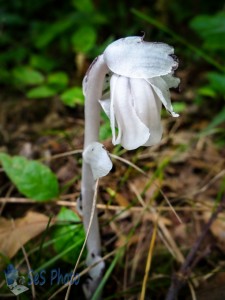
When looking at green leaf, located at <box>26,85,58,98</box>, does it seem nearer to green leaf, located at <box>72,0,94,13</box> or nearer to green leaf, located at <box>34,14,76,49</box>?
green leaf, located at <box>34,14,76,49</box>

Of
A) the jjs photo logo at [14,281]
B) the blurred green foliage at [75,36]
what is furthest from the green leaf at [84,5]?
the jjs photo logo at [14,281]

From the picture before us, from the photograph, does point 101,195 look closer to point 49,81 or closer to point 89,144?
point 89,144

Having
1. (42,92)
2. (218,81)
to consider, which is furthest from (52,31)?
(218,81)

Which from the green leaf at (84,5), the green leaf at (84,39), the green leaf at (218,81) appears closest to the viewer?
the green leaf at (218,81)

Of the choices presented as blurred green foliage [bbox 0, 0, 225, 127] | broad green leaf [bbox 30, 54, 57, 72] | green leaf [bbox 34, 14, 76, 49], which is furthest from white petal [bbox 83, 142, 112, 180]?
green leaf [bbox 34, 14, 76, 49]

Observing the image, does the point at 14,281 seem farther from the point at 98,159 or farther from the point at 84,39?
the point at 84,39

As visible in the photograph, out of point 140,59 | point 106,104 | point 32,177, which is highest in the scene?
point 140,59

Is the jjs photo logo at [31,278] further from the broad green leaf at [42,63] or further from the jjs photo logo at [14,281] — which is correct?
the broad green leaf at [42,63]
